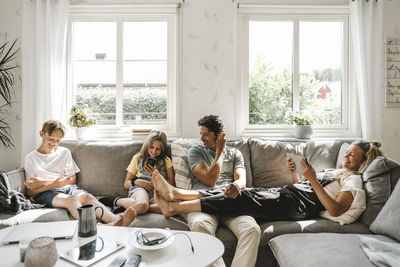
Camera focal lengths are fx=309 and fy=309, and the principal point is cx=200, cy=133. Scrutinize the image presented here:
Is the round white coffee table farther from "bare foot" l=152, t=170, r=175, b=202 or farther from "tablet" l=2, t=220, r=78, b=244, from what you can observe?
"bare foot" l=152, t=170, r=175, b=202

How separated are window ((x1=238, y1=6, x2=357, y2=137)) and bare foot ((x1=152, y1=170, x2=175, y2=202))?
4.64 ft

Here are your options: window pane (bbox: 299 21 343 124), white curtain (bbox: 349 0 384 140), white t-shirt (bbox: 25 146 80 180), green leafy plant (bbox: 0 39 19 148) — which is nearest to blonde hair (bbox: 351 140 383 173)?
white curtain (bbox: 349 0 384 140)

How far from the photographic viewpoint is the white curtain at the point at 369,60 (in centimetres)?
301

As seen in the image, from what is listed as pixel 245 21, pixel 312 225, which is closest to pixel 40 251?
pixel 312 225

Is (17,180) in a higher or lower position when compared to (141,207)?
higher

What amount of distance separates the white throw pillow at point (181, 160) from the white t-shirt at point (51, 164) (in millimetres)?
842

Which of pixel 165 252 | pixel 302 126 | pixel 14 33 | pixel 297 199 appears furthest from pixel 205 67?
pixel 165 252

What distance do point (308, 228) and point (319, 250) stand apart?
42 cm

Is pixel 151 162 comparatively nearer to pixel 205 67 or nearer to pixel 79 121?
pixel 79 121

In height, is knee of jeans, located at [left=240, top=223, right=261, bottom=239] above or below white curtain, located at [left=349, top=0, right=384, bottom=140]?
below

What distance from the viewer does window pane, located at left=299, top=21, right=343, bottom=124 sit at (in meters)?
3.33

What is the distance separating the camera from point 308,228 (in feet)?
6.42

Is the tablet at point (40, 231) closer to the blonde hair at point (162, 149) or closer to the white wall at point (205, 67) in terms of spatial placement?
the blonde hair at point (162, 149)

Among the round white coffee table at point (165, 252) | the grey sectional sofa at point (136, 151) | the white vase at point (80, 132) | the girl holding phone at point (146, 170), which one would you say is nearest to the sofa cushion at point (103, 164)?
the grey sectional sofa at point (136, 151)
